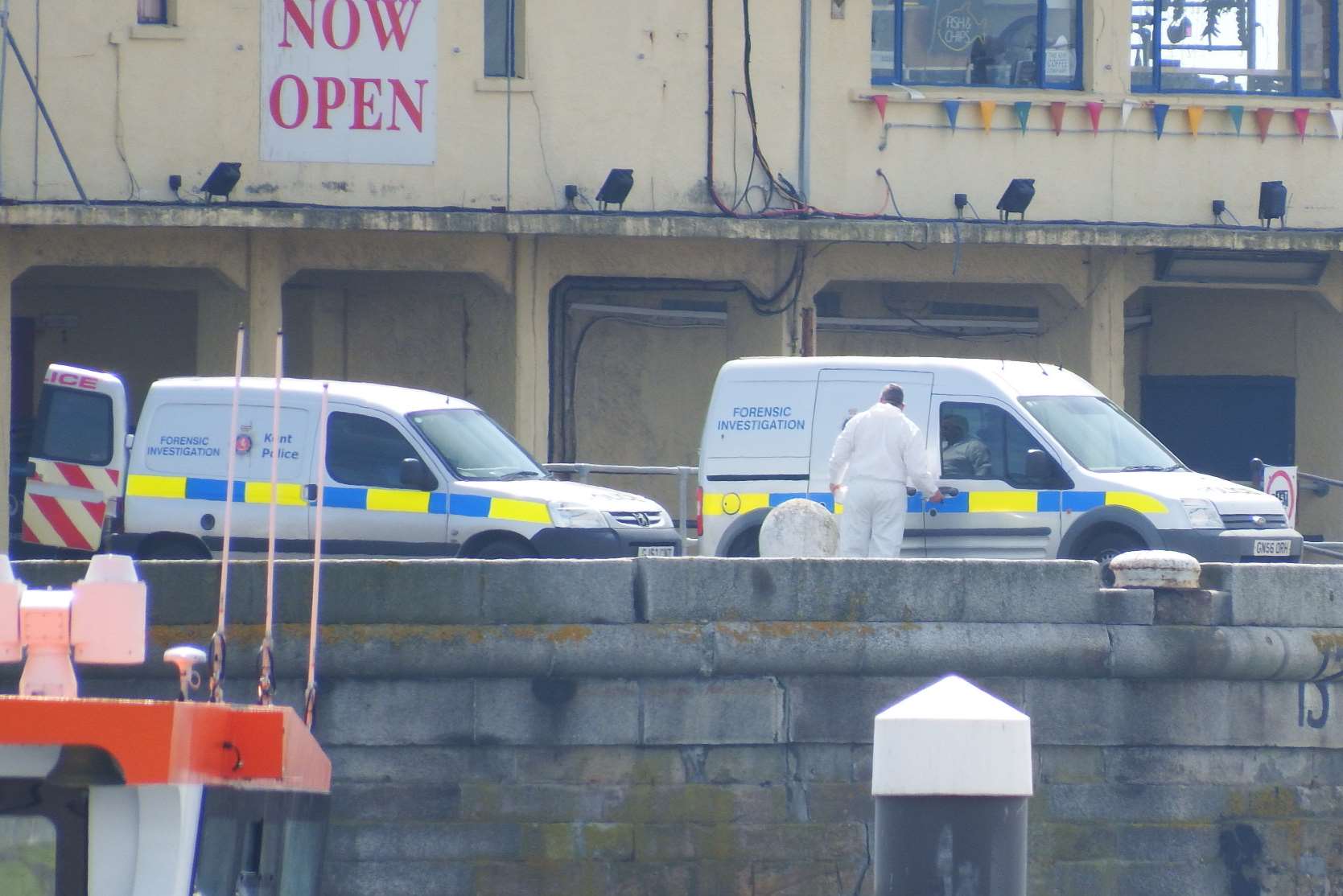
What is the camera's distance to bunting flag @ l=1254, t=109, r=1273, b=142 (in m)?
21.0

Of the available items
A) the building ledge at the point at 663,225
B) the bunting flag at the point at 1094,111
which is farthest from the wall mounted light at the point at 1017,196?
the bunting flag at the point at 1094,111

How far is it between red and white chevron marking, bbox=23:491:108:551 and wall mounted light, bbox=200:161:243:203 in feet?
13.9

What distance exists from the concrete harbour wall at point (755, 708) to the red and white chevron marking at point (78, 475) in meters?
5.37

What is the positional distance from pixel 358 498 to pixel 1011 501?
4490 mm

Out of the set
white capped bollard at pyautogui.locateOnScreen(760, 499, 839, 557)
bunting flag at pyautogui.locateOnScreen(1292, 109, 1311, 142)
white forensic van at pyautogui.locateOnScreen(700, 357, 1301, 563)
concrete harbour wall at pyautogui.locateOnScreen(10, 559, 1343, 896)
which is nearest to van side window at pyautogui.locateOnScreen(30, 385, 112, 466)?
white forensic van at pyautogui.locateOnScreen(700, 357, 1301, 563)

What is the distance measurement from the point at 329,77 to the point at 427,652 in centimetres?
Answer: 1053

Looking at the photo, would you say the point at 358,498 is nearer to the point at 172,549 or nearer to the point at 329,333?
the point at 172,549

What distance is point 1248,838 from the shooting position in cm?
1089

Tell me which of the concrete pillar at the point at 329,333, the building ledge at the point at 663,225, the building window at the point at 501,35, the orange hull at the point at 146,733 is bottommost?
the orange hull at the point at 146,733

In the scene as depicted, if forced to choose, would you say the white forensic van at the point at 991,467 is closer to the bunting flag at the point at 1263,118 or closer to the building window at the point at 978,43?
the building window at the point at 978,43

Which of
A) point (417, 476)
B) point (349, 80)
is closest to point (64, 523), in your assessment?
point (417, 476)

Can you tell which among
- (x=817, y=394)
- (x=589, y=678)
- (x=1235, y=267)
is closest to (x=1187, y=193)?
(x=1235, y=267)

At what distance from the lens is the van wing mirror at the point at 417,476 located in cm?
1466

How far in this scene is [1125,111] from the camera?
20797mm
